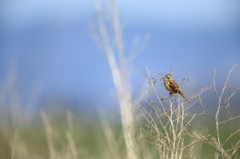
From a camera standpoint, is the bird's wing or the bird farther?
the bird's wing

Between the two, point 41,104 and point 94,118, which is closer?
point 41,104

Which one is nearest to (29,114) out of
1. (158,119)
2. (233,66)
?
(158,119)

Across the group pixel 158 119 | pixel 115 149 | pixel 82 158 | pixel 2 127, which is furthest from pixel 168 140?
pixel 82 158

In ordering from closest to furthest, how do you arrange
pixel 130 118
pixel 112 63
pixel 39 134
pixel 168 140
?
pixel 168 140 → pixel 130 118 → pixel 112 63 → pixel 39 134

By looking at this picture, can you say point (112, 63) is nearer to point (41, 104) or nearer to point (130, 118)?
point (130, 118)

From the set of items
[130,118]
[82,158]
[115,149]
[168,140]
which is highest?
[82,158]

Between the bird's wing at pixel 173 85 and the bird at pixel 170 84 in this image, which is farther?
the bird's wing at pixel 173 85

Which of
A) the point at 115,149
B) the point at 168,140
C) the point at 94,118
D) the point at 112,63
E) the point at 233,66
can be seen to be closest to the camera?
the point at 168,140

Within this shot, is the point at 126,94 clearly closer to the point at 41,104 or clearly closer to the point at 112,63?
the point at 112,63

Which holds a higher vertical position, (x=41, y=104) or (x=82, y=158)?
(x=41, y=104)
